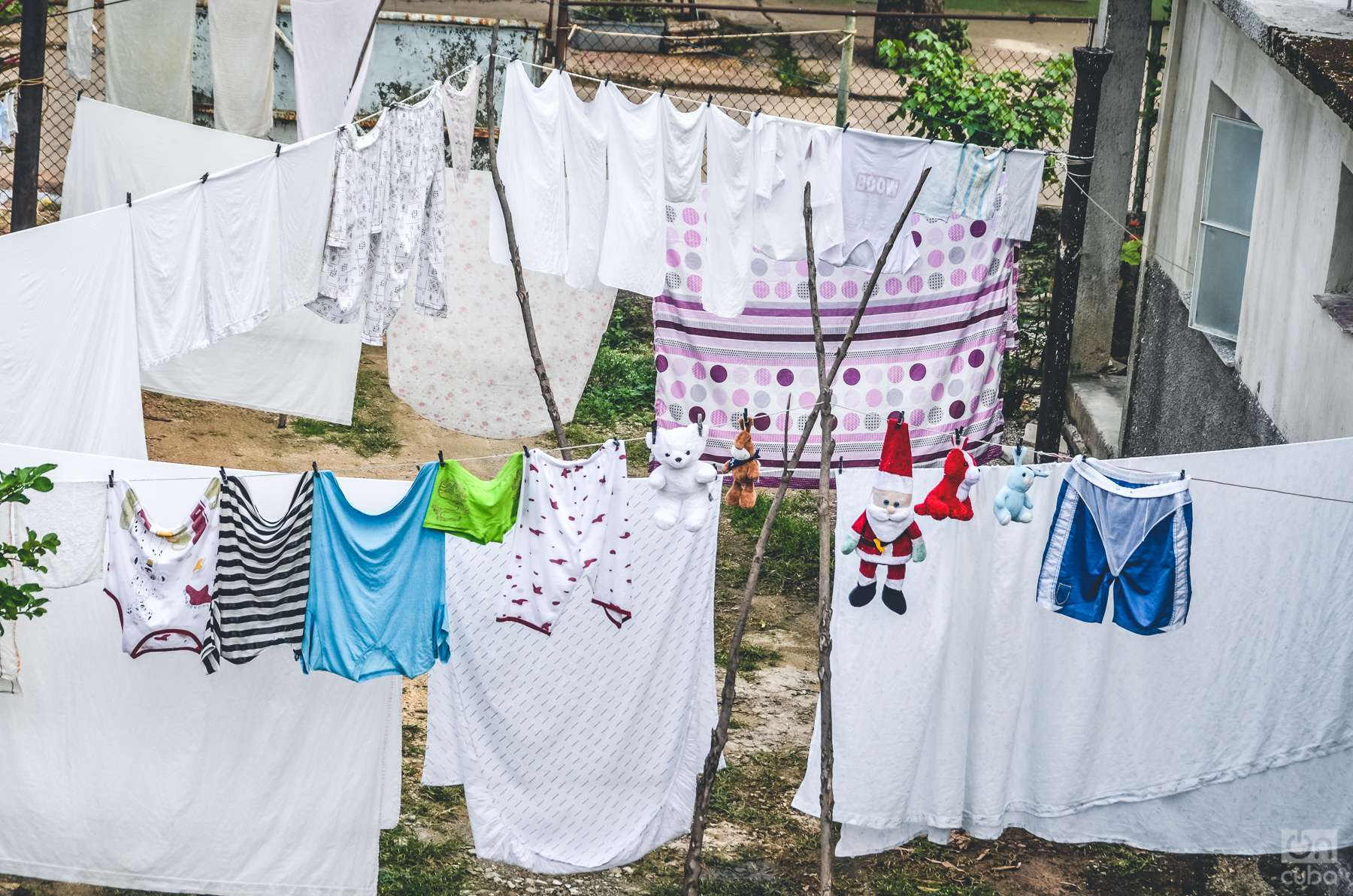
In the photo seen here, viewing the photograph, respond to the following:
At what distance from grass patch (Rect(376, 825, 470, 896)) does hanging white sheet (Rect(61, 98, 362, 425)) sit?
8.19 ft

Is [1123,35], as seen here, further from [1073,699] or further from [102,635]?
[102,635]

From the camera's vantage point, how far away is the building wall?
5.30 metres

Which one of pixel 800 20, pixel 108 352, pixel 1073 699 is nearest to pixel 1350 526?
pixel 1073 699

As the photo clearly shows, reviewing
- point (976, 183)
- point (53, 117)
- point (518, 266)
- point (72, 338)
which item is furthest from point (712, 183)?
point (53, 117)

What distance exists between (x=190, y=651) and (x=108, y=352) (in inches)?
55.0

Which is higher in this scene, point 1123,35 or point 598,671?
point 1123,35

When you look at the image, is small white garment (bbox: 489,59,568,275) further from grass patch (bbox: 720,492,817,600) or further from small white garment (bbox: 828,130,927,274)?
grass patch (bbox: 720,492,817,600)

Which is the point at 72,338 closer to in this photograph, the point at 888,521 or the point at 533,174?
the point at 533,174

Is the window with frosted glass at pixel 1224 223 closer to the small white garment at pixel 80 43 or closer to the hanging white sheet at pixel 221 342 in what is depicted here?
the hanging white sheet at pixel 221 342

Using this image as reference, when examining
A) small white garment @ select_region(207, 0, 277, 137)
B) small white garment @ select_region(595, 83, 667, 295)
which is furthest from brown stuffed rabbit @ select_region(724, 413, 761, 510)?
small white garment @ select_region(207, 0, 277, 137)

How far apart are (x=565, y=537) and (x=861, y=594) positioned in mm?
1021

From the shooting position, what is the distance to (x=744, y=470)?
Answer: 18.3 ft

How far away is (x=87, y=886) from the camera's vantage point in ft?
17.9

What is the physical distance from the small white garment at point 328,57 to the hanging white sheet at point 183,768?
9.05 ft
